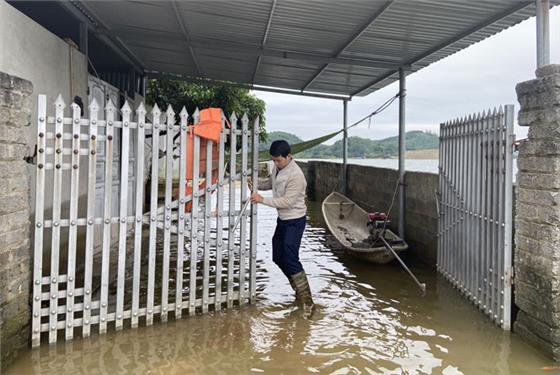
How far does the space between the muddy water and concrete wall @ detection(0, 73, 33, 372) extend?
10.1 inches

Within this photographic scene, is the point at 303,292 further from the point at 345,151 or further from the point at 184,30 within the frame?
the point at 345,151

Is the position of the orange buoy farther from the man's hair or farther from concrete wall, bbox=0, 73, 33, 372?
concrete wall, bbox=0, 73, 33, 372

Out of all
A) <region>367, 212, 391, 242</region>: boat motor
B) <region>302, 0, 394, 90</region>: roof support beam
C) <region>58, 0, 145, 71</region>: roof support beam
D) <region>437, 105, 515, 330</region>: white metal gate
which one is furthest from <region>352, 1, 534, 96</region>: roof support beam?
<region>58, 0, 145, 71</region>: roof support beam

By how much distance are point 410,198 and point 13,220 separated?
248 inches

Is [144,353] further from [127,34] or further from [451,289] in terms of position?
[127,34]

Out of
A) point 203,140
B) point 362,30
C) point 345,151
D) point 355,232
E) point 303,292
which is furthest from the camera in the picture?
point 345,151

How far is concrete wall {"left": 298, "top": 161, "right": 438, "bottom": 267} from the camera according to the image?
7281mm

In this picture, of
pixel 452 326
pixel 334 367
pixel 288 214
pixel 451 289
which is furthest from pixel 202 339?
pixel 451 289

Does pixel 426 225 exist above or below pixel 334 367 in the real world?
above

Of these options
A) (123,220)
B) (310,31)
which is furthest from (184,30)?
(123,220)

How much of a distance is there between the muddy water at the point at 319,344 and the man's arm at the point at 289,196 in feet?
3.82

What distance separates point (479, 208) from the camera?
504 centimetres

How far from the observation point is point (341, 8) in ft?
16.9

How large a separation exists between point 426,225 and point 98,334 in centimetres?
529
